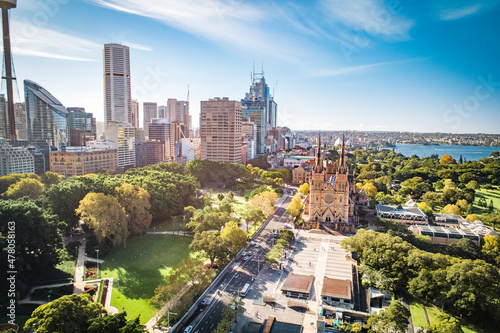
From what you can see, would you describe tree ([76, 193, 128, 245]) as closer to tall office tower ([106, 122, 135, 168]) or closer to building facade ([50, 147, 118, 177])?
building facade ([50, 147, 118, 177])

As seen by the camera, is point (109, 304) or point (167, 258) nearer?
point (109, 304)

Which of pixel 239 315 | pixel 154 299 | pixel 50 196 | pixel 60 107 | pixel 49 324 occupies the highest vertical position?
pixel 60 107

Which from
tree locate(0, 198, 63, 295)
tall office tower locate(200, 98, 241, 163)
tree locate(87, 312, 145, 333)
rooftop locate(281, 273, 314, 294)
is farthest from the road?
tall office tower locate(200, 98, 241, 163)

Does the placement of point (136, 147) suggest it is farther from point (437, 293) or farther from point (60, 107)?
point (437, 293)

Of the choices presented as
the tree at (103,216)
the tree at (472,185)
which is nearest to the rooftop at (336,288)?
the tree at (103,216)

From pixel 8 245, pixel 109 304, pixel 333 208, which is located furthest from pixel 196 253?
pixel 333 208

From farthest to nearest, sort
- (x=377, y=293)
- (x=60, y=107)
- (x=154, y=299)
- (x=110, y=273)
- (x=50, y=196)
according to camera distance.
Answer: (x=60, y=107), (x=50, y=196), (x=110, y=273), (x=377, y=293), (x=154, y=299)
